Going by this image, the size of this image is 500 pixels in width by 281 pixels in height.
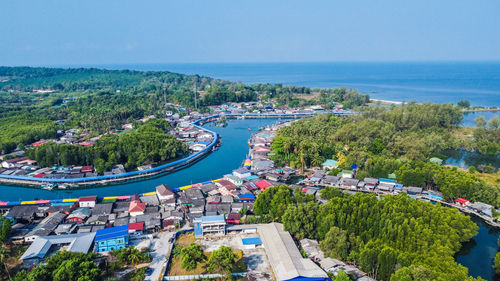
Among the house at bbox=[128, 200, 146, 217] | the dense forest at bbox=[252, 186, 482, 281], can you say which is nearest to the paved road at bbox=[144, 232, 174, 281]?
the house at bbox=[128, 200, 146, 217]

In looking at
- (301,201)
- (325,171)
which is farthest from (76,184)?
(325,171)

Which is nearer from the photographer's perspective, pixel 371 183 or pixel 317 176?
pixel 371 183

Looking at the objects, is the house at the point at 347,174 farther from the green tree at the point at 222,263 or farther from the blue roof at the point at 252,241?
the green tree at the point at 222,263

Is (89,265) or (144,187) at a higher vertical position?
(89,265)

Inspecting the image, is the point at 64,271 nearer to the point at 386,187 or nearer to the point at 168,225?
the point at 168,225

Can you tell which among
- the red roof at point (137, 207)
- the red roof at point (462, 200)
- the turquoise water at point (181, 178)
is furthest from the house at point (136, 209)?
the red roof at point (462, 200)

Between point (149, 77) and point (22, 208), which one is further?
point (149, 77)

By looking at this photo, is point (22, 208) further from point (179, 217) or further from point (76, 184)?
point (179, 217)

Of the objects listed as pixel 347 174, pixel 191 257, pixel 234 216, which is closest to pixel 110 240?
pixel 191 257
